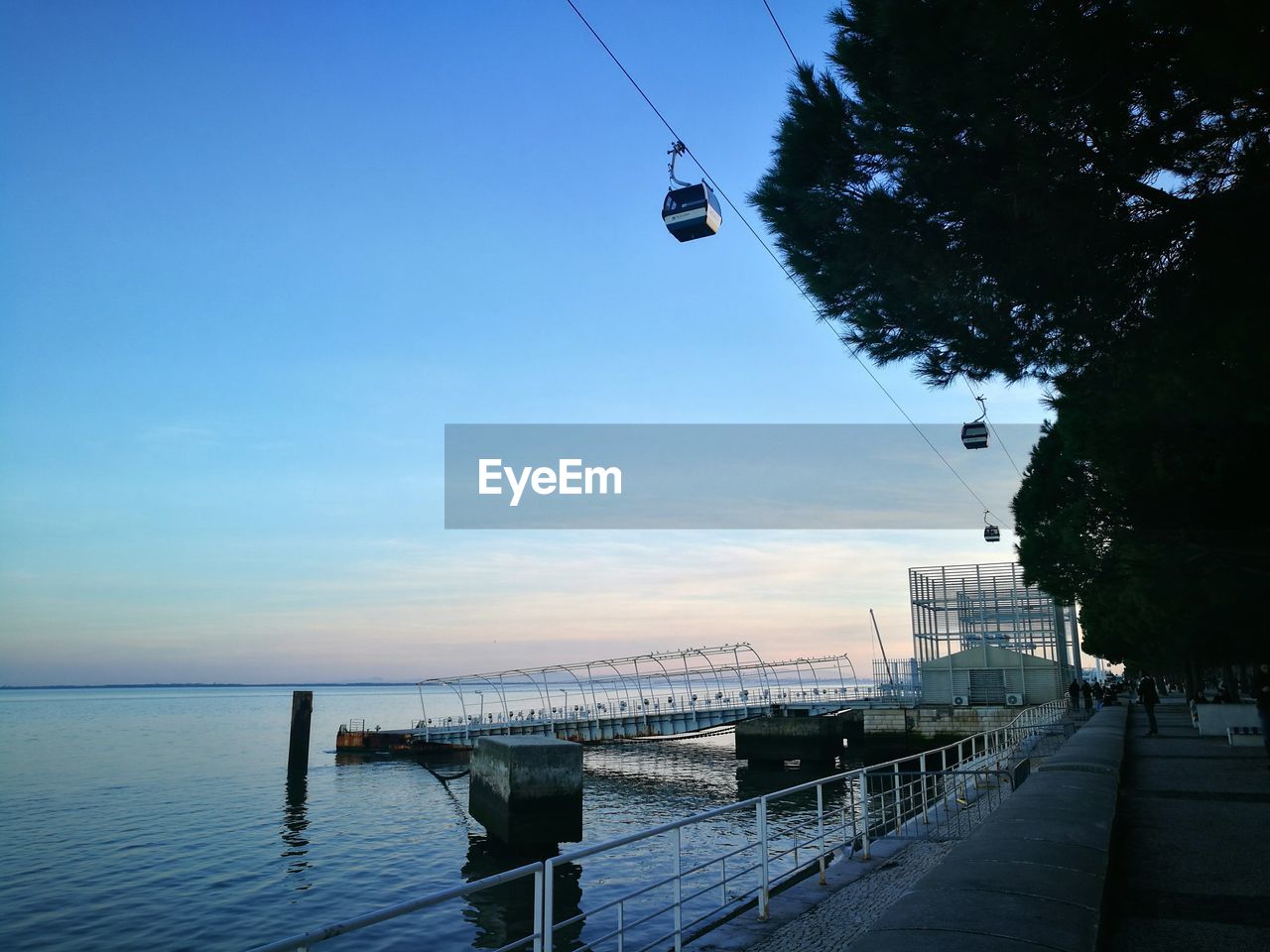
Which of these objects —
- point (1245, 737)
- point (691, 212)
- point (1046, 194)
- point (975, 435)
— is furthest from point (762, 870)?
point (1245, 737)

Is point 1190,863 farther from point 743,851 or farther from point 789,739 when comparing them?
point 789,739

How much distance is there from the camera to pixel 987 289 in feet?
24.6

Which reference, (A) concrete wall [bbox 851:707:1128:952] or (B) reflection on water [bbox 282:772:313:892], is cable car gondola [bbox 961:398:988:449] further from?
(B) reflection on water [bbox 282:772:313:892]

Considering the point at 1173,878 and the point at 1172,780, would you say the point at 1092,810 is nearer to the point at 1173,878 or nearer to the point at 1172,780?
the point at 1173,878

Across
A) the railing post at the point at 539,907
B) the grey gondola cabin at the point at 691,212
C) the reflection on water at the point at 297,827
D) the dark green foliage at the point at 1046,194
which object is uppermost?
the grey gondola cabin at the point at 691,212

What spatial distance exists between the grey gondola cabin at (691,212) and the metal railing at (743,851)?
5986mm

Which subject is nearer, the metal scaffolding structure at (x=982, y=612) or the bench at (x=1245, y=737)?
the bench at (x=1245, y=737)

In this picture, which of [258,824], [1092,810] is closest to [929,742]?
[258,824]

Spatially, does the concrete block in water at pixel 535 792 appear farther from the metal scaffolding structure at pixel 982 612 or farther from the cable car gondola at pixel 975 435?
the metal scaffolding structure at pixel 982 612

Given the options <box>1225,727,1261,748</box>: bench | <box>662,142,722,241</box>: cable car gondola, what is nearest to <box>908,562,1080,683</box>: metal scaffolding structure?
<box>1225,727,1261,748</box>: bench

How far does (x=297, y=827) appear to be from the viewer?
26422 mm

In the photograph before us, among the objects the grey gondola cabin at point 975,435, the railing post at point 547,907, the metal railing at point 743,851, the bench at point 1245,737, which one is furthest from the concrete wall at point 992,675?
the railing post at point 547,907

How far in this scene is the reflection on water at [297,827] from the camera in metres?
20.4

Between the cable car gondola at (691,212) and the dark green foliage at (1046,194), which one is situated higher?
the cable car gondola at (691,212)
